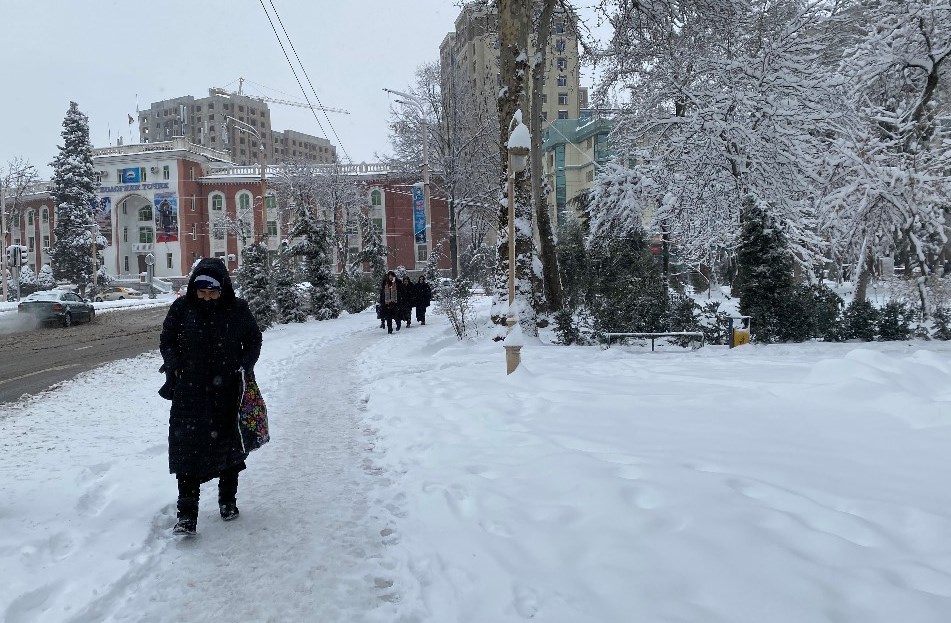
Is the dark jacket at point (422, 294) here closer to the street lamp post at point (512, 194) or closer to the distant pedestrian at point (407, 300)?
the distant pedestrian at point (407, 300)

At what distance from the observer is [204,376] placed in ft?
14.1

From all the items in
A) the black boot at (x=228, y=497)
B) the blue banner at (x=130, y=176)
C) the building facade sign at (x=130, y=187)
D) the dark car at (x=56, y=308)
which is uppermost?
the blue banner at (x=130, y=176)

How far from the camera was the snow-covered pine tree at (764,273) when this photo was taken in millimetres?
13938

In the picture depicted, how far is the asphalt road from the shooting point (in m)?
11.5

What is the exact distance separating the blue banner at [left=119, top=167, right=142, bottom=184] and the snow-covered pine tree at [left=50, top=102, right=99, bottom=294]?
2099 cm

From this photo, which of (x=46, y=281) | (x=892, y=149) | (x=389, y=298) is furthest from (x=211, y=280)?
(x=46, y=281)

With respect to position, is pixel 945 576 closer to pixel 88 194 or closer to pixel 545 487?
pixel 545 487

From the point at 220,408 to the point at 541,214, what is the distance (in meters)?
13.4

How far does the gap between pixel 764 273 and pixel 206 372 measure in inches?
503

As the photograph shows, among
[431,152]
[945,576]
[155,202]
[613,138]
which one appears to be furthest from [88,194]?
[945,576]

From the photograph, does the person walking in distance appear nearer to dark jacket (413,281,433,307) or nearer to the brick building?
dark jacket (413,281,433,307)

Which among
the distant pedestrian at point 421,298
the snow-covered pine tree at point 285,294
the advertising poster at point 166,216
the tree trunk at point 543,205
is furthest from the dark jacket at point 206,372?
the advertising poster at point 166,216

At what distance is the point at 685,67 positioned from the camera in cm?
1895

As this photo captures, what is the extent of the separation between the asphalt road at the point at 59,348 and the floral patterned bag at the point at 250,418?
7.32 meters
